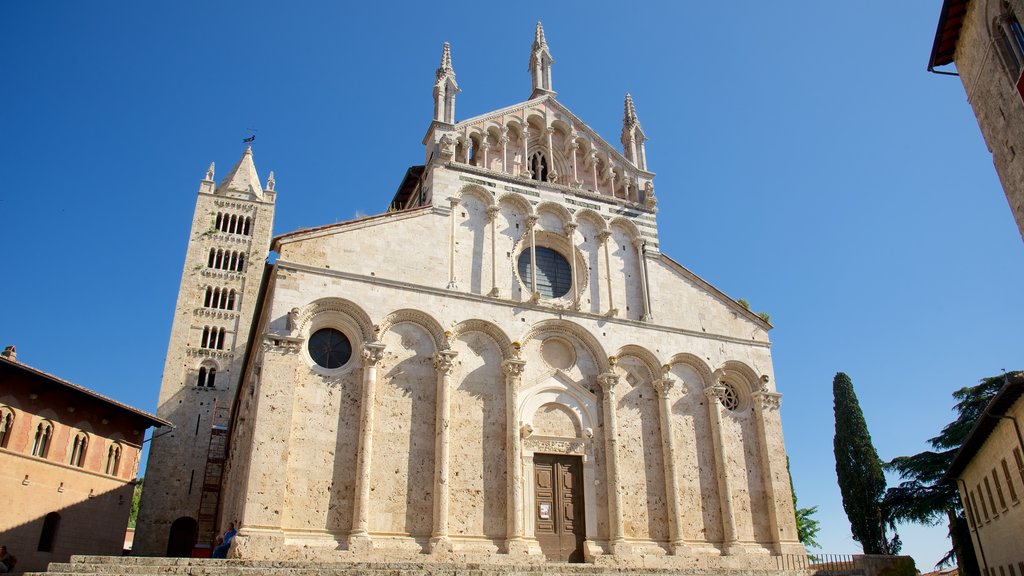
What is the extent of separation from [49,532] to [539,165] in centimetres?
1851

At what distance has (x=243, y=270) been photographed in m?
46.2

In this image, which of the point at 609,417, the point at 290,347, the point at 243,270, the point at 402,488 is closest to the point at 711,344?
the point at 609,417

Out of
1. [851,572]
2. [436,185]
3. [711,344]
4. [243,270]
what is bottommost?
[851,572]

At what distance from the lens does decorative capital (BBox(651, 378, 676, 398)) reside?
19953mm

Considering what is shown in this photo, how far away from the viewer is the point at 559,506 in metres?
17.8

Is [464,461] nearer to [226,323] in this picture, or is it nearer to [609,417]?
[609,417]

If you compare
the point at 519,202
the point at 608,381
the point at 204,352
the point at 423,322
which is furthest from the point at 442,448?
the point at 204,352

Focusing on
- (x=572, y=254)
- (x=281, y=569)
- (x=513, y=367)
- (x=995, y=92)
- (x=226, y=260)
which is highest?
(x=226, y=260)

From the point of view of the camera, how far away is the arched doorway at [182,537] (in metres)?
35.8

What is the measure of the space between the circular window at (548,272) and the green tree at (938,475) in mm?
19202

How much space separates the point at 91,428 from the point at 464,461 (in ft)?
44.2

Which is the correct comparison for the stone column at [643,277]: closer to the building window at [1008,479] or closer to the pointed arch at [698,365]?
the pointed arch at [698,365]

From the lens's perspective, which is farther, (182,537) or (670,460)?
(182,537)

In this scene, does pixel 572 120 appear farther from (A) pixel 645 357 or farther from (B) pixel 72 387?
(B) pixel 72 387
